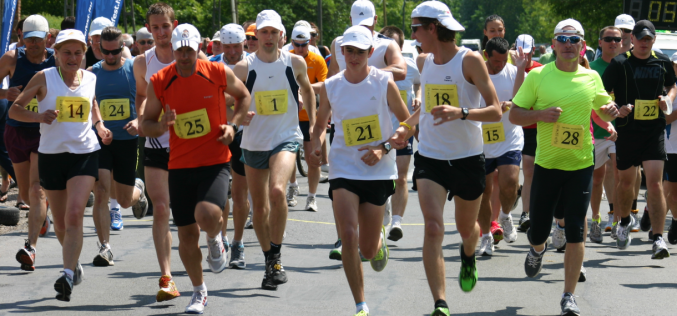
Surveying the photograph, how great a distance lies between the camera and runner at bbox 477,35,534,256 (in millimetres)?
9094

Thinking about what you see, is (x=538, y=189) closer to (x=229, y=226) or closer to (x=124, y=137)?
(x=124, y=137)

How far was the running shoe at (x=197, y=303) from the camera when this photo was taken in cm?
664

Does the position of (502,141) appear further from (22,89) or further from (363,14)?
(22,89)

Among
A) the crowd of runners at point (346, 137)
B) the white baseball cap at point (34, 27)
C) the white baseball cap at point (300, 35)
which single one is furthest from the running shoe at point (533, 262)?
the white baseball cap at point (34, 27)

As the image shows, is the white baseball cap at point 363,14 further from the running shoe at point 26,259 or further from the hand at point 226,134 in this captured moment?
the running shoe at point 26,259

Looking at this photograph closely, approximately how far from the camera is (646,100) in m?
9.39

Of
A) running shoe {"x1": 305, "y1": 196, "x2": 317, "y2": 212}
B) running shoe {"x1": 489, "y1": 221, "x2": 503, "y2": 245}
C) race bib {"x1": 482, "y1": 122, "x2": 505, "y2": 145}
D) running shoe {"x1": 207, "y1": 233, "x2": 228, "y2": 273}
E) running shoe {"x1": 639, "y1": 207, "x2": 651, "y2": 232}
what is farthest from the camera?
running shoe {"x1": 305, "y1": 196, "x2": 317, "y2": 212}

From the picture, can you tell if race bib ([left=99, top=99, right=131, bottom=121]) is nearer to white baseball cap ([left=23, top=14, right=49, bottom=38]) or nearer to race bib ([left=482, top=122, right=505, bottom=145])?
white baseball cap ([left=23, top=14, right=49, bottom=38])

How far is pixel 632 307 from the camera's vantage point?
Answer: 7.01 meters

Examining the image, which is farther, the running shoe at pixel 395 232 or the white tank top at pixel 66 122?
the running shoe at pixel 395 232

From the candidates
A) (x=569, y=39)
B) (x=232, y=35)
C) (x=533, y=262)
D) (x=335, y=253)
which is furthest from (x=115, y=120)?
(x=569, y=39)

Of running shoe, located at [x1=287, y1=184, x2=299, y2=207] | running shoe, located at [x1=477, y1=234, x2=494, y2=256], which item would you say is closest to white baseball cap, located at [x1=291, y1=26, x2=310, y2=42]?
running shoe, located at [x1=287, y1=184, x2=299, y2=207]

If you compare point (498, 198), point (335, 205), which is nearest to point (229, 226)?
point (498, 198)

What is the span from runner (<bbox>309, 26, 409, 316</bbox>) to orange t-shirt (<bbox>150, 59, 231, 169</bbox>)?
2.55ft
